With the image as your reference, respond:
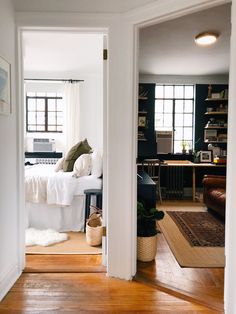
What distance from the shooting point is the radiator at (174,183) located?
583cm

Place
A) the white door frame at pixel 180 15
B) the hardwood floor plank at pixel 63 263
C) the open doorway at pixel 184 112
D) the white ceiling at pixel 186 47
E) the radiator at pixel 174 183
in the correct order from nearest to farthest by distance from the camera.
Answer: the white door frame at pixel 180 15, the hardwood floor plank at pixel 63 263, the white ceiling at pixel 186 47, the open doorway at pixel 184 112, the radiator at pixel 174 183

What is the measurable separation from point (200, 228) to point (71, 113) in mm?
3588

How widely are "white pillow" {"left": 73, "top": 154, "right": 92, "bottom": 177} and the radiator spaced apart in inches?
98.4

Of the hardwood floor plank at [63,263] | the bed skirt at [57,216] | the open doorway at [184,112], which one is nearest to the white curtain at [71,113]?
the open doorway at [184,112]

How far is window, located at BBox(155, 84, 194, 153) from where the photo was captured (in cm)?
615

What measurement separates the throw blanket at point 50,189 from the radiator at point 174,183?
2.75 meters

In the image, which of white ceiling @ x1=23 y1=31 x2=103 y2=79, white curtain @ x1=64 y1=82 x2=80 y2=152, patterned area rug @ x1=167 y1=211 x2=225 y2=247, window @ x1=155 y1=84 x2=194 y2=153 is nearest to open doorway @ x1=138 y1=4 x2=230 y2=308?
window @ x1=155 y1=84 x2=194 y2=153

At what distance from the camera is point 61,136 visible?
6230 millimetres

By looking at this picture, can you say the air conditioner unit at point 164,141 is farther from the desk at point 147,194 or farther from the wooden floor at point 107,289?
the wooden floor at point 107,289

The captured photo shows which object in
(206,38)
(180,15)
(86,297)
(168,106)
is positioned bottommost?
(86,297)

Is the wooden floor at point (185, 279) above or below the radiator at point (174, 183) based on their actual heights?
below

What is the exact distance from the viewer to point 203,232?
3.69 m

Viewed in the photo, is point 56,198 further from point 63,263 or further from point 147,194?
point 147,194

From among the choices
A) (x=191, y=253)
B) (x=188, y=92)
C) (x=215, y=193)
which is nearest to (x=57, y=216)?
(x=191, y=253)
